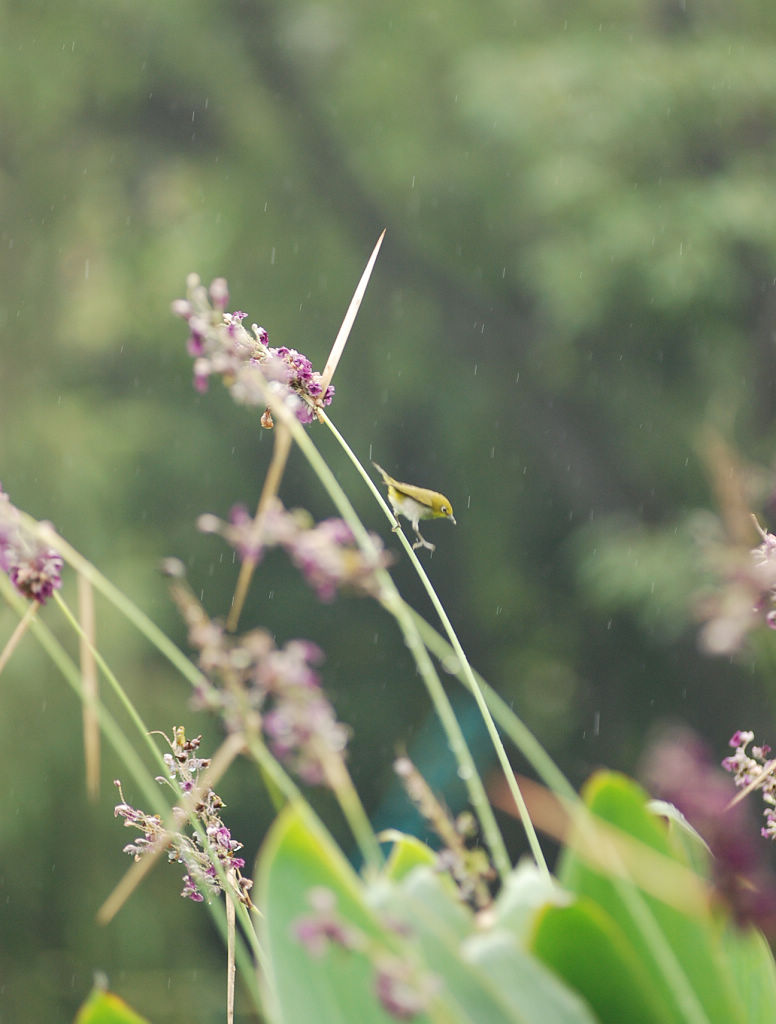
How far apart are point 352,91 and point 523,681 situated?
345cm

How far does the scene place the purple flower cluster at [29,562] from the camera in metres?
0.40

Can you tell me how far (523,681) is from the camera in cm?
723

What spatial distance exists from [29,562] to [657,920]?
232 mm

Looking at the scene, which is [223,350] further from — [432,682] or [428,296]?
[428,296]

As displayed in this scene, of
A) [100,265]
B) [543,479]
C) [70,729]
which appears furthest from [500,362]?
[70,729]

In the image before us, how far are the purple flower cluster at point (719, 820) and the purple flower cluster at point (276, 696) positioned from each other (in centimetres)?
8

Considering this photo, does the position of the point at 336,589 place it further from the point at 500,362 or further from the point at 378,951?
the point at 500,362

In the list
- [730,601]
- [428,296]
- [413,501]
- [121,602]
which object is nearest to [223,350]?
[121,602]

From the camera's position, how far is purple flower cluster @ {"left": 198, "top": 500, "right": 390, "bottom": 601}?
32 cm

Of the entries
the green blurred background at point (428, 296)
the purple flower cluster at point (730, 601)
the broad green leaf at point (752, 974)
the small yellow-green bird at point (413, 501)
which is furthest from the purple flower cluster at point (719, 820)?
the green blurred background at point (428, 296)

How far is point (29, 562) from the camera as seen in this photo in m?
0.43

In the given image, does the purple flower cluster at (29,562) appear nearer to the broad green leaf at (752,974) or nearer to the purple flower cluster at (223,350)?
the purple flower cluster at (223,350)

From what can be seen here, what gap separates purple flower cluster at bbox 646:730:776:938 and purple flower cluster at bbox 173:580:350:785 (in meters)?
0.08

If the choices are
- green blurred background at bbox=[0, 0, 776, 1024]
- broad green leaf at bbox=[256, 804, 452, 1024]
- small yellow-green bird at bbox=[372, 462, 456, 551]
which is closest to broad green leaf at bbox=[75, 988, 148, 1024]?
broad green leaf at bbox=[256, 804, 452, 1024]
